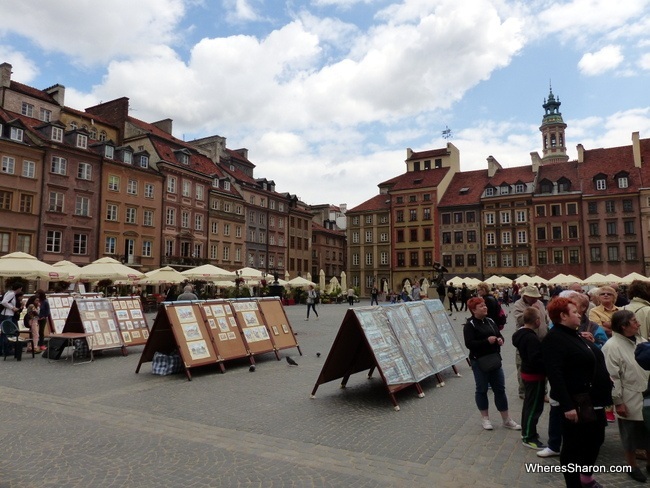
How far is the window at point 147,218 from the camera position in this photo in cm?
4506

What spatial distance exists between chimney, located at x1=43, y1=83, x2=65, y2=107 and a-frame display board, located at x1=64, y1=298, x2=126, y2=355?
37123mm

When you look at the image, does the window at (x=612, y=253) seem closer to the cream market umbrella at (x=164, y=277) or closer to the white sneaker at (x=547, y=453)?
the cream market umbrella at (x=164, y=277)

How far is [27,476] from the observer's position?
5.09m

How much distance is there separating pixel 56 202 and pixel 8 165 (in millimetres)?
4169

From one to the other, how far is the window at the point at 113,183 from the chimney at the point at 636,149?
179ft

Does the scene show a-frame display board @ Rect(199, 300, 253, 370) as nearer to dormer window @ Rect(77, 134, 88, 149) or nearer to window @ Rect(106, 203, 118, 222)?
window @ Rect(106, 203, 118, 222)

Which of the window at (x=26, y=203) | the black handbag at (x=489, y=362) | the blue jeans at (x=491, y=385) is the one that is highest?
the window at (x=26, y=203)

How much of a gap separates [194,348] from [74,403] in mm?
2756

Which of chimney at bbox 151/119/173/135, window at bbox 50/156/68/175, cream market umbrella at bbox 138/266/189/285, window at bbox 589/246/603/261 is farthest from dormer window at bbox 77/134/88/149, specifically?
window at bbox 589/246/603/261

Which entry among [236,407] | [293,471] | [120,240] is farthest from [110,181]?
[293,471]

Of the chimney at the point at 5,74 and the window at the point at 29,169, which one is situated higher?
the chimney at the point at 5,74

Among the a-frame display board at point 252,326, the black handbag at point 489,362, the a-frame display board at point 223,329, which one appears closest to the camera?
the black handbag at point 489,362

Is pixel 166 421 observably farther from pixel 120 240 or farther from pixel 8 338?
pixel 120 240

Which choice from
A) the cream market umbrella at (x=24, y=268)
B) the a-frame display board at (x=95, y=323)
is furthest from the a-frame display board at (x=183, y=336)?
the cream market umbrella at (x=24, y=268)
